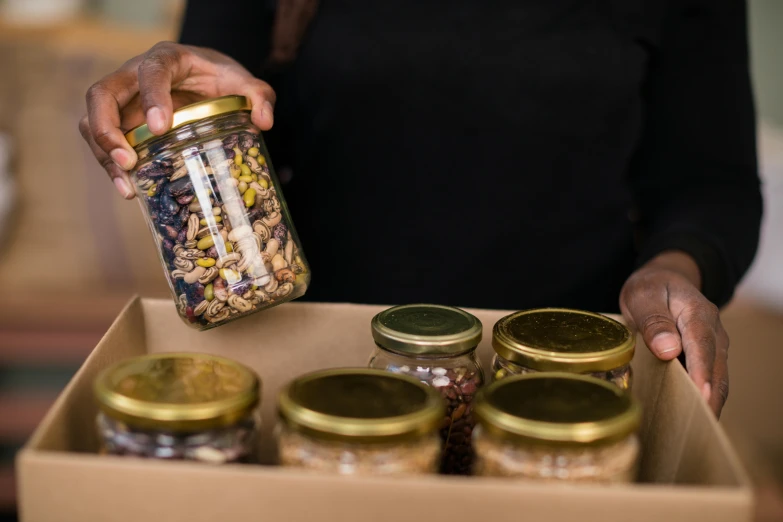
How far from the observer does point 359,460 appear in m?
0.53

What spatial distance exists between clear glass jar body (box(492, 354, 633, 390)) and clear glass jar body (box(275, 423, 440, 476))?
15cm

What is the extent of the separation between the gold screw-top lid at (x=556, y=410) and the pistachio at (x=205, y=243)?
268 mm

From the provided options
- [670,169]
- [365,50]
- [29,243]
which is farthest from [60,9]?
[670,169]

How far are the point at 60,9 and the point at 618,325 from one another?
2208 mm

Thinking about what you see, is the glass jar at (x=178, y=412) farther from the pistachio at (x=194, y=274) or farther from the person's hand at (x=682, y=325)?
the person's hand at (x=682, y=325)

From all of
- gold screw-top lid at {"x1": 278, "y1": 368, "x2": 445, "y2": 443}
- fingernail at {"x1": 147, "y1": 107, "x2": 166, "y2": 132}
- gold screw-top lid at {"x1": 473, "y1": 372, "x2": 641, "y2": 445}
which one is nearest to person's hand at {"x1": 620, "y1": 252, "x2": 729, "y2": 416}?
gold screw-top lid at {"x1": 473, "y1": 372, "x2": 641, "y2": 445}

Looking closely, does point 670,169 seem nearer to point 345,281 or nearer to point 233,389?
point 345,281

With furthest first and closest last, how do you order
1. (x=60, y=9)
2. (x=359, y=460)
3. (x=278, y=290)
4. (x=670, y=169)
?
1. (x=60, y=9)
2. (x=670, y=169)
3. (x=278, y=290)
4. (x=359, y=460)

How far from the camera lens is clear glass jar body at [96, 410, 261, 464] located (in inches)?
21.1

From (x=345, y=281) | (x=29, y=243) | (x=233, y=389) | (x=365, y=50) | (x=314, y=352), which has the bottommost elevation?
(x=29, y=243)

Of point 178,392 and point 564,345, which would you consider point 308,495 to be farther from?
point 564,345

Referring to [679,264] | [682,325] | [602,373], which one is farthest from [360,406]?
[679,264]

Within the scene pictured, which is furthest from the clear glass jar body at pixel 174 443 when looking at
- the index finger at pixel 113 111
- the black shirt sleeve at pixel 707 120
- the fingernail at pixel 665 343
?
the black shirt sleeve at pixel 707 120

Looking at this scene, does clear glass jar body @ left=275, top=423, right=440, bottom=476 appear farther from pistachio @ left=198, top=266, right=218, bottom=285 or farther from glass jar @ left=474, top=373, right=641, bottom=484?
pistachio @ left=198, top=266, right=218, bottom=285
